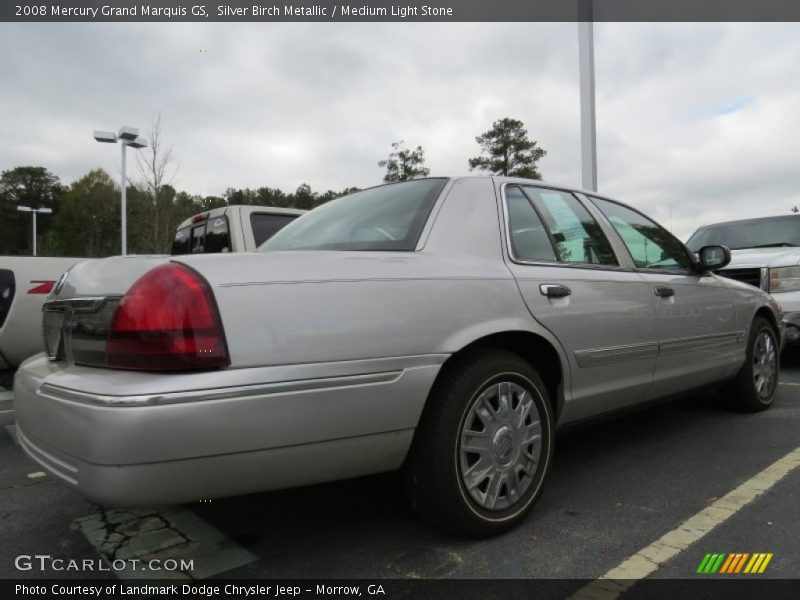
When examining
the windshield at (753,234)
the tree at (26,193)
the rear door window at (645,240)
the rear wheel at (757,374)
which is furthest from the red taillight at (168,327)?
A: the tree at (26,193)

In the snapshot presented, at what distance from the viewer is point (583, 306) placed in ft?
8.78

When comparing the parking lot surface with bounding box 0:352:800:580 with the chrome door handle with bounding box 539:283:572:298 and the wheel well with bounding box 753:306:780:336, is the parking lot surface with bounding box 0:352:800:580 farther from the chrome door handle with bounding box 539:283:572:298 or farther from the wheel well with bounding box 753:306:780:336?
the wheel well with bounding box 753:306:780:336

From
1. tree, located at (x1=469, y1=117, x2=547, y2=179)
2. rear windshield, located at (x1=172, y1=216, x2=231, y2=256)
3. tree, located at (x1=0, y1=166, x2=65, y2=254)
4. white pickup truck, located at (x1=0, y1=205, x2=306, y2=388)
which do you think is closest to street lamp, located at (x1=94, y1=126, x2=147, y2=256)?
rear windshield, located at (x1=172, y1=216, x2=231, y2=256)

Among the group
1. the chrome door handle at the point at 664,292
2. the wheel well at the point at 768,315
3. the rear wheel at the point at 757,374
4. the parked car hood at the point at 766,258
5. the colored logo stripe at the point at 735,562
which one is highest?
the parked car hood at the point at 766,258

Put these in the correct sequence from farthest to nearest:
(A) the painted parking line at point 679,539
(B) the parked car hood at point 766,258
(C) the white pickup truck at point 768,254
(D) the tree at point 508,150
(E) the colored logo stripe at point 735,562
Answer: (D) the tree at point 508,150 < (B) the parked car hood at point 766,258 < (C) the white pickup truck at point 768,254 < (E) the colored logo stripe at point 735,562 < (A) the painted parking line at point 679,539

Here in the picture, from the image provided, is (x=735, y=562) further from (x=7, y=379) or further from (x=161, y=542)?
(x=7, y=379)

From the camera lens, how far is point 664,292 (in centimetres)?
321

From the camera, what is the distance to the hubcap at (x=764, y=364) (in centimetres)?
422

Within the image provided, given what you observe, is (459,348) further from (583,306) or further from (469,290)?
(583,306)

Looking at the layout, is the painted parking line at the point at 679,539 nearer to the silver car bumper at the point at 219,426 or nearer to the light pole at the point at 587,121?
the silver car bumper at the point at 219,426

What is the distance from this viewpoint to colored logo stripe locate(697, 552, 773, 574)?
2059 mm

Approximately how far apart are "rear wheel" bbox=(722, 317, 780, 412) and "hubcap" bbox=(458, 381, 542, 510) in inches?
97.1

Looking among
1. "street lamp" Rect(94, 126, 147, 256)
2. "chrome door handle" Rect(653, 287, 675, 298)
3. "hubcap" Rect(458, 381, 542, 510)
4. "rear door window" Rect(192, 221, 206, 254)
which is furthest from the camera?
"street lamp" Rect(94, 126, 147, 256)

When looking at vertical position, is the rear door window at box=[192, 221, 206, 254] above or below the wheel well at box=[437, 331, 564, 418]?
above
